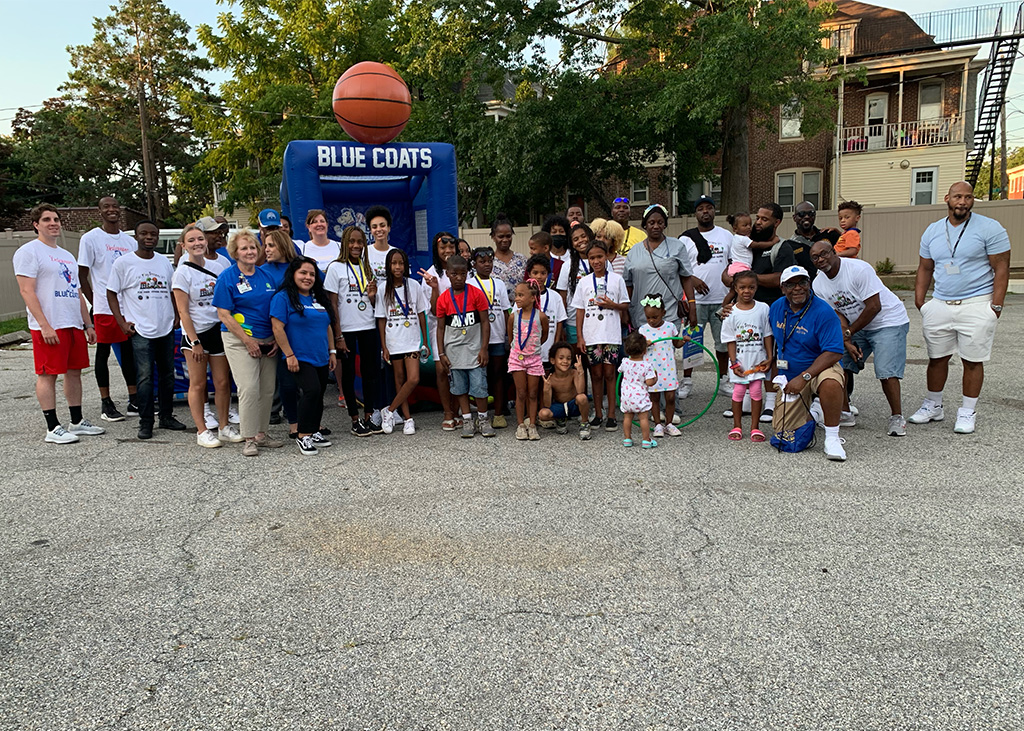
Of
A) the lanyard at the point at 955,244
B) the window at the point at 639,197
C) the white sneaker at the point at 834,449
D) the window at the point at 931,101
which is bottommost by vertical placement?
the white sneaker at the point at 834,449

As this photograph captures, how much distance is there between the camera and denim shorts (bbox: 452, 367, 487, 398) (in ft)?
20.6

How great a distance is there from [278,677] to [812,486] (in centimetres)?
342

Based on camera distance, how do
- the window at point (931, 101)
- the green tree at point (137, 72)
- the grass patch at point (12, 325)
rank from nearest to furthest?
the grass patch at point (12, 325), the window at point (931, 101), the green tree at point (137, 72)

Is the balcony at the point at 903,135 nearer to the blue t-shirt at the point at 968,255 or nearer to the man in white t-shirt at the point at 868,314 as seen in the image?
the blue t-shirt at the point at 968,255

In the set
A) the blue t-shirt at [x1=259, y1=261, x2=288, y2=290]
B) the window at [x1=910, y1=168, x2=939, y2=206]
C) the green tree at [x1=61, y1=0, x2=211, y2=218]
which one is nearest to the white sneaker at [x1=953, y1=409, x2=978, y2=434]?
the blue t-shirt at [x1=259, y1=261, x2=288, y2=290]

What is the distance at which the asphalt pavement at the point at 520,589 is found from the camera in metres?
2.54

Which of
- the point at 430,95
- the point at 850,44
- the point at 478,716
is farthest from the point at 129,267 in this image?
the point at 850,44

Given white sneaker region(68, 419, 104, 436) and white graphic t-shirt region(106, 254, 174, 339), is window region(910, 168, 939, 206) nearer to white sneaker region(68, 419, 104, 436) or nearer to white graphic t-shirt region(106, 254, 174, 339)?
white graphic t-shirt region(106, 254, 174, 339)

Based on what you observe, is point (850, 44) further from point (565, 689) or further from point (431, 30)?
point (565, 689)

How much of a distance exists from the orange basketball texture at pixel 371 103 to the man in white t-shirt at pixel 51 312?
3512 millimetres

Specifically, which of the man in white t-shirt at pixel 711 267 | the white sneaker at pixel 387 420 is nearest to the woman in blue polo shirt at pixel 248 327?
the white sneaker at pixel 387 420

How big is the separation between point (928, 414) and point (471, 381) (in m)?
3.85

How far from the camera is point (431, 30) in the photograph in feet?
62.8

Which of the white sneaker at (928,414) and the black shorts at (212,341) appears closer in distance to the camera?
the black shorts at (212,341)
